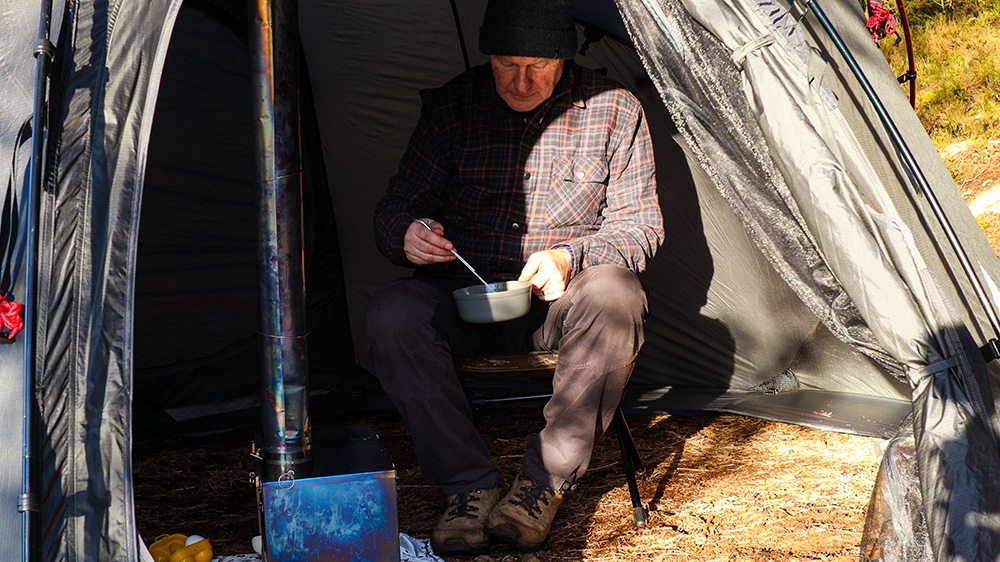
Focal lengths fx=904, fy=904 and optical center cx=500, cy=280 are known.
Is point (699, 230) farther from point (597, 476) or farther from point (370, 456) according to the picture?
point (370, 456)

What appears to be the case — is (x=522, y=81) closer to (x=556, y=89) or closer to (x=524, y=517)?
(x=556, y=89)

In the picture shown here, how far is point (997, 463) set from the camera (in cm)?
160

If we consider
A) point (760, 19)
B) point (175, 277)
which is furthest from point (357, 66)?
point (760, 19)

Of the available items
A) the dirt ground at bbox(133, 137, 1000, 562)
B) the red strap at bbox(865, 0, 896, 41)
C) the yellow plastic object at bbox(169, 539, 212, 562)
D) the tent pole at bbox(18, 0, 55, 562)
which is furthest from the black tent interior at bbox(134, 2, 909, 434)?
the tent pole at bbox(18, 0, 55, 562)

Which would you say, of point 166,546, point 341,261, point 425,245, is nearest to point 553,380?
point 425,245

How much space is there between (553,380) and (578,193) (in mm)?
595

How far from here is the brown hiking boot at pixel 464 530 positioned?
2.17 m

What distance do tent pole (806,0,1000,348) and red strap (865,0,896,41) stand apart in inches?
14.1

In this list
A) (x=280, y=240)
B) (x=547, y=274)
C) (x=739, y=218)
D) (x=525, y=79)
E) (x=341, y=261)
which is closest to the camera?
(x=280, y=240)

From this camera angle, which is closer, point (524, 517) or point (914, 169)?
point (914, 169)

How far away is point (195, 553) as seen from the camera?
82.7 inches

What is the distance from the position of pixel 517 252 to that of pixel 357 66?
1.13 meters

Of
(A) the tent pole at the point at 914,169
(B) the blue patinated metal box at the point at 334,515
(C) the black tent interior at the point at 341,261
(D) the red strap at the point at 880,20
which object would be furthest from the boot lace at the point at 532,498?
(D) the red strap at the point at 880,20

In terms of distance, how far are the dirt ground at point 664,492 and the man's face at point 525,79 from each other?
1.12 m
